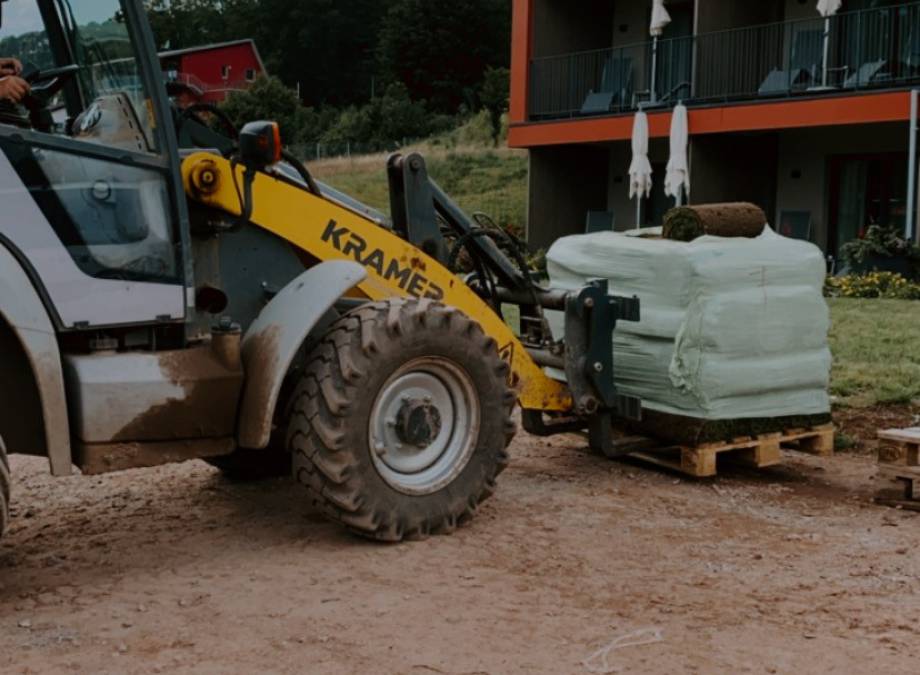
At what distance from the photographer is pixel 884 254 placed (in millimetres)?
19484

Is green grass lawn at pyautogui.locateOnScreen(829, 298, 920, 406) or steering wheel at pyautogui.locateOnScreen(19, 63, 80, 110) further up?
steering wheel at pyautogui.locateOnScreen(19, 63, 80, 110)

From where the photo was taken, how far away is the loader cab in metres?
4.92

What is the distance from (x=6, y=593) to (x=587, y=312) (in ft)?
11.5

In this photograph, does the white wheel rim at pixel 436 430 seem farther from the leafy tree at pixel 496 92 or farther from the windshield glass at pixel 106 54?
the leafy tree at pixel 496 92

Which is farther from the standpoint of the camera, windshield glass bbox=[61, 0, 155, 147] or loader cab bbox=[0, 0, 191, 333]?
windshield glass bbox=[61, 0, 155, 147]

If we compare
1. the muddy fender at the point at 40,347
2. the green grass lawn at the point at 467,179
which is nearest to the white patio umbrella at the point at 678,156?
the green grass lawn at the point at 467,179

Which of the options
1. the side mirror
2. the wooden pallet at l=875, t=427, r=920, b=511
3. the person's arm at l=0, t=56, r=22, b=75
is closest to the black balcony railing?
the wooden pallet at l=875, t=427, r=920, b=511

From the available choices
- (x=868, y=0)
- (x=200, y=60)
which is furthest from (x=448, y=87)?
(x=868, y=0)

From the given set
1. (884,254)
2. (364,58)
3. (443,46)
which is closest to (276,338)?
(884,254)

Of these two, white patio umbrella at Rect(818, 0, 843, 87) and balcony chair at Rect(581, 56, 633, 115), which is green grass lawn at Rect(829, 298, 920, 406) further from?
balcony chair at Rect(581, 56, 633, 115)

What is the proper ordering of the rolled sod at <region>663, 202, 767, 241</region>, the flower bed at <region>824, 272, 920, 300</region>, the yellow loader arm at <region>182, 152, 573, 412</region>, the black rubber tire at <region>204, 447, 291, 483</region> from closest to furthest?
the yellow loader arm at <region>182, 152, 573, 412</region> → the black rubber tire at <region>204, 447, 291, 483</region> → the rolled sod at <region>663, 202, 767, 241</region> → the flower bed at <region>824, 272, 920, 300</region>

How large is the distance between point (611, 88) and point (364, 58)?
214ft

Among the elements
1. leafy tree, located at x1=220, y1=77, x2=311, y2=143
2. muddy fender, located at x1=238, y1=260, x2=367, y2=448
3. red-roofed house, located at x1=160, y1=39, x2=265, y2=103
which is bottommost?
muddy fender, located at x1=238, y1=260, x2=367, y2=448

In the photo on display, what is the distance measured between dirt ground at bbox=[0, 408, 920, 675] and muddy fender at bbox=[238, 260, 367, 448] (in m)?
0.66
